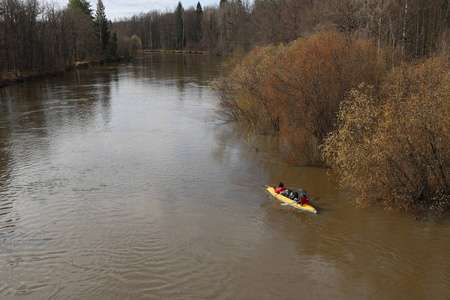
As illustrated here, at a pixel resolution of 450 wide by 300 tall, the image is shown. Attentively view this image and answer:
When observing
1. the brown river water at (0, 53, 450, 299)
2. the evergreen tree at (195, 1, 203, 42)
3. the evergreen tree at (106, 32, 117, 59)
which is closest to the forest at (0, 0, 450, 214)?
the brown river water at (0, 53, 450, 299)

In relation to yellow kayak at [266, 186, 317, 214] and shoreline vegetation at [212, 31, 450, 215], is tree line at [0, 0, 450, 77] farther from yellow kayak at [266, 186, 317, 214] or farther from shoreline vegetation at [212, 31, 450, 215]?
yellow kayak at [266, 186, 317, 214]

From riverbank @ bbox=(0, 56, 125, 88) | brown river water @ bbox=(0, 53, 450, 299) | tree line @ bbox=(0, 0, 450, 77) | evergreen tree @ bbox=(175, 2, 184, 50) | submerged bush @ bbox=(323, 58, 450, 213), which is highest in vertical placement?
evergreen tree @ bbox=(175, 2, 184, 50)

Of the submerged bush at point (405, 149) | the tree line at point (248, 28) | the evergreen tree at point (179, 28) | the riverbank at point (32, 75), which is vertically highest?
the evergreen tree at point (179, 28)

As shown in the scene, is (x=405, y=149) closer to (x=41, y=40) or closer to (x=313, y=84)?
(x=313, y=84)

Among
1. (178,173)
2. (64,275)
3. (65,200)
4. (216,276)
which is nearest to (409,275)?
(216,276)

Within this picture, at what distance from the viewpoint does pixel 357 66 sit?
20594 millimetres

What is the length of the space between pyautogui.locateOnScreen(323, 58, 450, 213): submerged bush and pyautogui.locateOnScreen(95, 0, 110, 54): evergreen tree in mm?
86481

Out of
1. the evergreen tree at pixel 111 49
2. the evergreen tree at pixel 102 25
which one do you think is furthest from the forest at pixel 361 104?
the evergreen tree at pixel 102 25

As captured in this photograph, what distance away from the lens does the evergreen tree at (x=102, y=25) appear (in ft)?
302

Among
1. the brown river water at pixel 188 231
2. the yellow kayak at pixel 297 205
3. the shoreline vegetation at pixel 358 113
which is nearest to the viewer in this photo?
the brown river water at pixel 188 231

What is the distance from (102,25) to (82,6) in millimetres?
8595

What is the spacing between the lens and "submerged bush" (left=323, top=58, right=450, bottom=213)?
13852 millimetres

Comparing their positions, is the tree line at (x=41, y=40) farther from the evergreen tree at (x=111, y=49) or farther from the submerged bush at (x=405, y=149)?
the submerged bush at (x=405, y=149)

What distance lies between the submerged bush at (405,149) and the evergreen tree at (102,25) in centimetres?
8648
